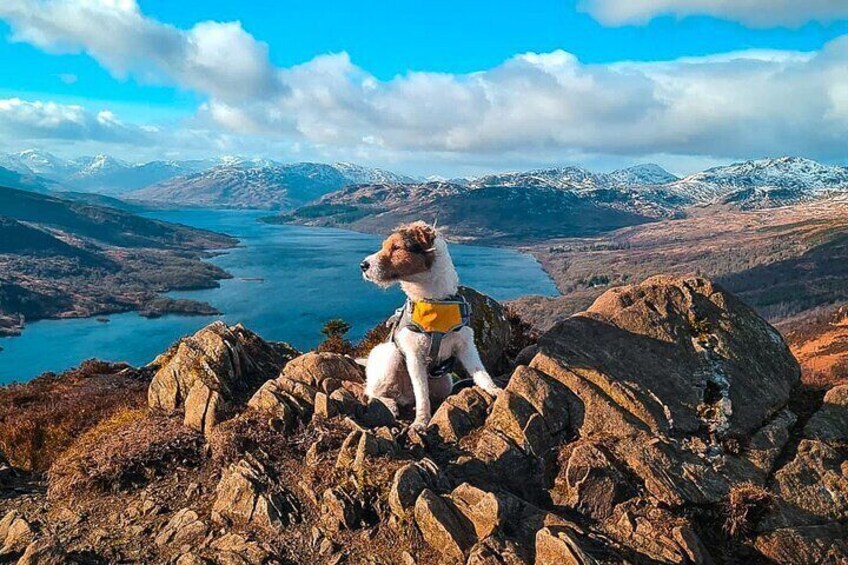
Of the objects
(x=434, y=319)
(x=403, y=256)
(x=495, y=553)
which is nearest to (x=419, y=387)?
(x=434, y=319)

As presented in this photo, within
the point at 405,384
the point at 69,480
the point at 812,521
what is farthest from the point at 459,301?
the point at 69,480

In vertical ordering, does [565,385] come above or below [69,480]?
above

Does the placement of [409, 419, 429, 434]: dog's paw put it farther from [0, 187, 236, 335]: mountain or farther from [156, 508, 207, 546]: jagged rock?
[0, 187, 236, 335]: mountain

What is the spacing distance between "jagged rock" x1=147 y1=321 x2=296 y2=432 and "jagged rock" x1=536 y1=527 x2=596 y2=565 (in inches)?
164

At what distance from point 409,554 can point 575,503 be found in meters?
1.65

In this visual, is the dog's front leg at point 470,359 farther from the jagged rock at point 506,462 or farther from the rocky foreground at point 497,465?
the jagged rock at point 506,462

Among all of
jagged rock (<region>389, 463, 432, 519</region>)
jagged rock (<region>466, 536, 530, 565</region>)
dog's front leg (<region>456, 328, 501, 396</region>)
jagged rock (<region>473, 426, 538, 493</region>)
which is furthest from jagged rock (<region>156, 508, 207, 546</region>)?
dog's front leg (<region>456, 328, 501, 396</region>)

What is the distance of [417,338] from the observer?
6.57 metres

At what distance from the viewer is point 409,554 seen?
4.40 metres

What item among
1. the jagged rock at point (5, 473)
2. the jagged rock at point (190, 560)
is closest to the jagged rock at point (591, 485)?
the jagged rock at point (190, 560)

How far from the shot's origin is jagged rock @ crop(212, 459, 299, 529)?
4910 mm

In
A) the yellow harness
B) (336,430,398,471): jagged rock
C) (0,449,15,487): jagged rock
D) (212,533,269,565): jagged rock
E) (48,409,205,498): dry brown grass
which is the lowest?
(0,449,15,487): jagged rock

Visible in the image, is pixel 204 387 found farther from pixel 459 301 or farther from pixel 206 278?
pixel 206 278

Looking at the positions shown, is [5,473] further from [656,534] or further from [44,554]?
[656,534]
